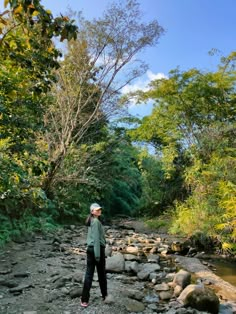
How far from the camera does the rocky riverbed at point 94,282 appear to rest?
5258mm

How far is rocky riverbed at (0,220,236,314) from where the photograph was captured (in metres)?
5.26

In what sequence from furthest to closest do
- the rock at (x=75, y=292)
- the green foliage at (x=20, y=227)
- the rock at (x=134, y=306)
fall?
the green foliage at (x=20, y=227) → the rock at (x=75, y=292) → the rock at (x=134, y=306)

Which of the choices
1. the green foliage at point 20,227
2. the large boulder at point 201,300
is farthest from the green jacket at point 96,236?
the green foliage at point 20,227

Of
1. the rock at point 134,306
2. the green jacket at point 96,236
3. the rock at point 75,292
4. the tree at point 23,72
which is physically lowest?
the rock at point 134,306

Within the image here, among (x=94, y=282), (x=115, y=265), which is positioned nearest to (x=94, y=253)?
(x=94, y=282)

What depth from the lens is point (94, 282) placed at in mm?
6570

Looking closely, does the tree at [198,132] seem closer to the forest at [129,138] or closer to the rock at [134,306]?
the forest at [129,138]

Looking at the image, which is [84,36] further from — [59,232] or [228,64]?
[59,232]

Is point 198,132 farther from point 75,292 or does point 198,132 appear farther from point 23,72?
point 23,72

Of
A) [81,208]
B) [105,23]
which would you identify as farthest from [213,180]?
[105,23]

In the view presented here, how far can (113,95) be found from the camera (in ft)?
52.3

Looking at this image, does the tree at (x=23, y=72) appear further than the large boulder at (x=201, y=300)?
No

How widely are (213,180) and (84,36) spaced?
344 inches

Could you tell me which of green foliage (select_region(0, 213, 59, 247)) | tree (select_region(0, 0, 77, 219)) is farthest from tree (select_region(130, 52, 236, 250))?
tree (select_region(0, 0, 77, 219))
